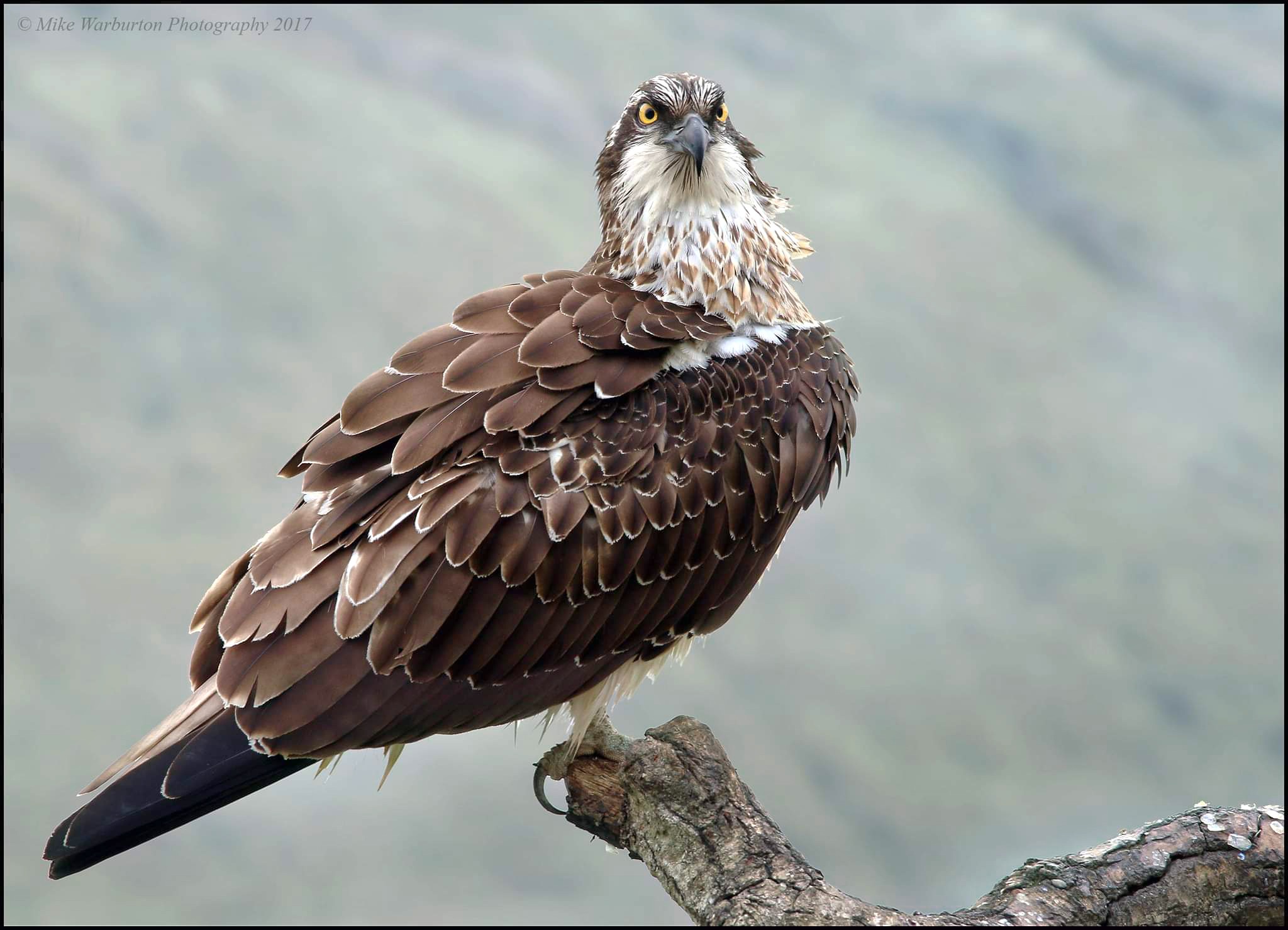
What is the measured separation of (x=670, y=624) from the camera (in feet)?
11.9

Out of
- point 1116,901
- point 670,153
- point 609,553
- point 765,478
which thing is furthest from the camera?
point 670,153

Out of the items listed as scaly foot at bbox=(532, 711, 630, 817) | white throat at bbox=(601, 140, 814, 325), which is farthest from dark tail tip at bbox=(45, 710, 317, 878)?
white throat at bbox=(601, 140, 814, 325)

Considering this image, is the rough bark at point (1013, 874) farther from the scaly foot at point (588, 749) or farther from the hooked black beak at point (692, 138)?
the hooked black beak at point (692, 138)

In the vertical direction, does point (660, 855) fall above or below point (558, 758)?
below

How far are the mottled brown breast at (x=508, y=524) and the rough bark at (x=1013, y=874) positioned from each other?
520 millimetres

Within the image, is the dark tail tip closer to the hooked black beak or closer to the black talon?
the black talon

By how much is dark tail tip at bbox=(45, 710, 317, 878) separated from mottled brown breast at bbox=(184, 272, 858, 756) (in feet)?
0.26

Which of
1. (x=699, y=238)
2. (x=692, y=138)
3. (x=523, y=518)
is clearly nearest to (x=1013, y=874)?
(x=523, y=518)

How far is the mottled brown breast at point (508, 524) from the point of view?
3262 mm

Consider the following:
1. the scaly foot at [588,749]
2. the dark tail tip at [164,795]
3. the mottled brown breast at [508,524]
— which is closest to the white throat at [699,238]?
the mottled brown breast at [508,524]

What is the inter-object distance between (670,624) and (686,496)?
1.43ft

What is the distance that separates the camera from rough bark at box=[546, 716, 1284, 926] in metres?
3.12

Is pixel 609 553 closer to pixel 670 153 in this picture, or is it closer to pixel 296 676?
pixel 296 676

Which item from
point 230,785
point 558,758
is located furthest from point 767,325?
point 230,785
